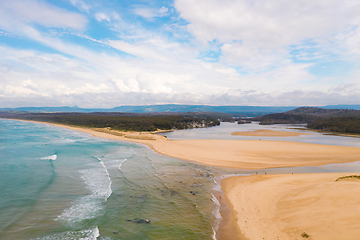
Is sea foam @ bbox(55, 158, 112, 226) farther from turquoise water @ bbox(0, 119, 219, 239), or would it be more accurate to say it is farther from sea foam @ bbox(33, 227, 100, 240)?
sea foam @ bbox(33, 227, 100, 240)

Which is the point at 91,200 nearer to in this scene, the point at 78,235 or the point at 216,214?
the point at 78,235

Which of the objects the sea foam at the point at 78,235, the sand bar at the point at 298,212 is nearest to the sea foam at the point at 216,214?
the sand bar at the point at 298,212

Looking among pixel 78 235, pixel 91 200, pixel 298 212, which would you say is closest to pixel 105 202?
pixel 91 200

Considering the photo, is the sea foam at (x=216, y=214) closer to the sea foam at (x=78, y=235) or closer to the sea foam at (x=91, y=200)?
the sea foam at (x=78, y=235)

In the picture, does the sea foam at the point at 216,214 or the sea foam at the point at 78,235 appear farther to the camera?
the sea foam at the point at 216,214

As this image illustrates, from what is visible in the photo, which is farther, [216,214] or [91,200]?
[91,200]

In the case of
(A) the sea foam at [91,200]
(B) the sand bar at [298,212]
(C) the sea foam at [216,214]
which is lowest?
(A) the sea foam at [91,200]
